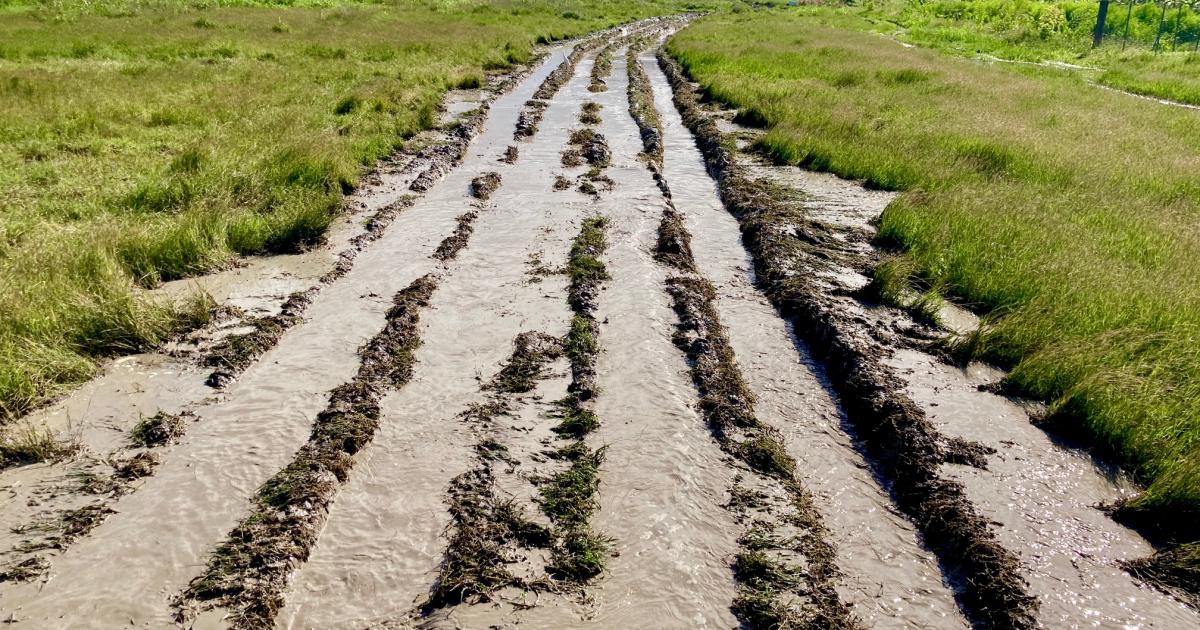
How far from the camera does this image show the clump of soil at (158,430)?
521 cm

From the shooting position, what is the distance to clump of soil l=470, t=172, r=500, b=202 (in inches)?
468

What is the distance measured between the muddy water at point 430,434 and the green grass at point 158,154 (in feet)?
8.30

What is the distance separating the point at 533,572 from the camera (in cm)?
425

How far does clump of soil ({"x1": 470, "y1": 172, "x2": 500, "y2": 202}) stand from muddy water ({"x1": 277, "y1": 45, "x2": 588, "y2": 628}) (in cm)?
73

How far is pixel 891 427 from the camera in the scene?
18.7 ft

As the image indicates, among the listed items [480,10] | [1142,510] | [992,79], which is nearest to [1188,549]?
[1142,510]

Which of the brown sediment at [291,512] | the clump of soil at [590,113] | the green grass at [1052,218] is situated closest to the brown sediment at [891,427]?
the green grass at [1052,218]

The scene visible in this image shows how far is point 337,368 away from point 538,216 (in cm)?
516

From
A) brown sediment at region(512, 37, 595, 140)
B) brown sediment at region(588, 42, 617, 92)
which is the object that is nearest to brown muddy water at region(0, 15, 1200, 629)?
brown sediment at region(512, 37, 595, 140)

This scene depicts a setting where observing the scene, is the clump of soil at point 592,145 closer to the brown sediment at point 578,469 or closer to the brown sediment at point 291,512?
the brown sediment at point 578,469

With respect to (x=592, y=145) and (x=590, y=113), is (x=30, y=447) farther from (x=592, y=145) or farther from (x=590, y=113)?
(x=590, y=113)

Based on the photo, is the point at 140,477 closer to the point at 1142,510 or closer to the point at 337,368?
the point at 337,368

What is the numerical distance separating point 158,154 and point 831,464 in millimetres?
12152

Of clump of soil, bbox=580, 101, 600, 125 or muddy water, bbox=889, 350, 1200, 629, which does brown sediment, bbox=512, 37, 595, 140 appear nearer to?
clump of soil, bbox=580, 101, 600, 125
